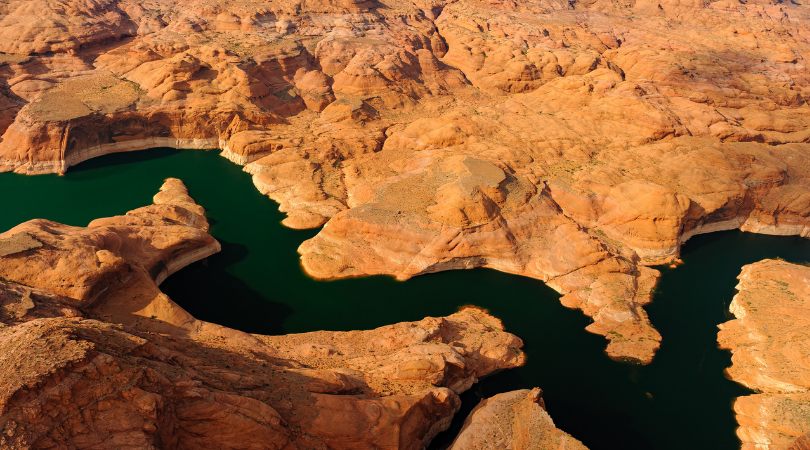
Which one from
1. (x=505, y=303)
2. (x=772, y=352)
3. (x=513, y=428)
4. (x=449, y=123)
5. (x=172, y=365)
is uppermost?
(x=172, y=365)

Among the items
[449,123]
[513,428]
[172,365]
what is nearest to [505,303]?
[513,428]

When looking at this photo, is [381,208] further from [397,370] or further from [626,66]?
[626,66]

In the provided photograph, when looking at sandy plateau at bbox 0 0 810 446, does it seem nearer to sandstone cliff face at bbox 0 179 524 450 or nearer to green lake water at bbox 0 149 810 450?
sandstone cliff face at bbox 0 179 524 450

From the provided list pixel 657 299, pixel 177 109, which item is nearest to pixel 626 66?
pixel 657 299

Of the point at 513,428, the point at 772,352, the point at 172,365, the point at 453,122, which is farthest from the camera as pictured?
the point at 453,122

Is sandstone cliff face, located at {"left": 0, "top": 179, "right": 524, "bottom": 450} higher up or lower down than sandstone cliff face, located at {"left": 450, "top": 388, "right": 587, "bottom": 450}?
higher up

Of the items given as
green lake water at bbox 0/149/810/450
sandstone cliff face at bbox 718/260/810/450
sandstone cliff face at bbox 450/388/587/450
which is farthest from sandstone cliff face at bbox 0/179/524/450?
sandstone cliff face at bbox 718/260/810/450

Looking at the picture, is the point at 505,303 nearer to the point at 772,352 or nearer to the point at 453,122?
the point at 772,352
